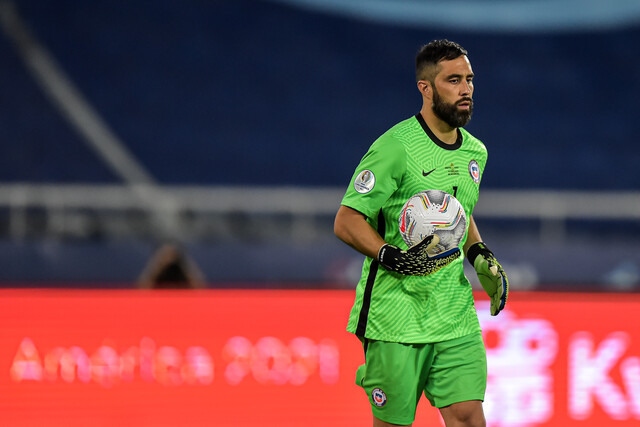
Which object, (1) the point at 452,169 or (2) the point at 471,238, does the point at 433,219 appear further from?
(2) the point at 471,238

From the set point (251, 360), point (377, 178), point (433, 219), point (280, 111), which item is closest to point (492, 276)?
point (433, 219)

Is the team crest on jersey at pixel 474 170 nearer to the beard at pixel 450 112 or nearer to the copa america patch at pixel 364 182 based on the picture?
the beard at pixel 450 112

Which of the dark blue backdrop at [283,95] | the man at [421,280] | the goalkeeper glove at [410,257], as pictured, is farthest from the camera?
the dark blue backdrop at [283,95]

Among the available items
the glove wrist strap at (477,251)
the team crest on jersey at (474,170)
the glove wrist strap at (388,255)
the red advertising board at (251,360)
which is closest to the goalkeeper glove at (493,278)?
the glove wrist strap at (477,251)

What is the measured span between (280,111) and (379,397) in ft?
32.6

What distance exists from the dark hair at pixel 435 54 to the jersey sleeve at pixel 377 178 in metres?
0.30

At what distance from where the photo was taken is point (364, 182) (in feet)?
9.82

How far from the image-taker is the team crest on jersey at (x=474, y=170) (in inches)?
124

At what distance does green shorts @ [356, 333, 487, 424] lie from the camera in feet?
9.98

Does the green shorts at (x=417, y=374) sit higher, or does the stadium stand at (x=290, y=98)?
the stadium stand at (x=290, y=98)

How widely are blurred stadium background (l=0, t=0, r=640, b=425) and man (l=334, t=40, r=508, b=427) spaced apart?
292 inches

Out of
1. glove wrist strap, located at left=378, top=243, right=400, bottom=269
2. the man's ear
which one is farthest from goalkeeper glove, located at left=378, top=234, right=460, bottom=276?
the man's ear

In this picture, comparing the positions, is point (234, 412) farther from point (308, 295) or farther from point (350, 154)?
point (350, 154)

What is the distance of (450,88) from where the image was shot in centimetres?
307
